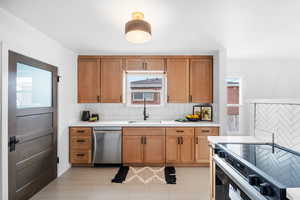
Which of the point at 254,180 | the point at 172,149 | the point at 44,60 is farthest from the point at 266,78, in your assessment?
the point at 44,60

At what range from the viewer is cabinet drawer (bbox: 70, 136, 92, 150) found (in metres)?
3.45

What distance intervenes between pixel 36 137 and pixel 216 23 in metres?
2.95

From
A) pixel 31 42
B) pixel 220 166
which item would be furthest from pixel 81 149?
pixel 220 166

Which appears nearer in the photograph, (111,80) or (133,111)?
(111,80)

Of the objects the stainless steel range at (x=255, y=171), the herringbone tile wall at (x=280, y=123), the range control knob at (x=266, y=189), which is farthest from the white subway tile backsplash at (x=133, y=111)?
the range control knob at (x=266, y=189)

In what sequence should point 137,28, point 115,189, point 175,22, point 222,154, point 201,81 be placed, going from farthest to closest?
point 201,81 → point 115,189 → point 175,22 → point 137,28 → point 222,154

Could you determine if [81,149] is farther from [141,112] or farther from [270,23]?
[270,23]

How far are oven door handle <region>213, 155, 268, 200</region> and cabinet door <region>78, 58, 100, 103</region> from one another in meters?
2.91

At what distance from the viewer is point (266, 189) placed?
103 cm

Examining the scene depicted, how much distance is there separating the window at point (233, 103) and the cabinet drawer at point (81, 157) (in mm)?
3590

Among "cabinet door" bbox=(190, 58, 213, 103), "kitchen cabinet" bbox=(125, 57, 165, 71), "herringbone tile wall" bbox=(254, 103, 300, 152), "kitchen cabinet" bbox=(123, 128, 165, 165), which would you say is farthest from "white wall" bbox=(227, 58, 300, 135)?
"kitchen cabinet" bbox=(123, 128, 165, 165)

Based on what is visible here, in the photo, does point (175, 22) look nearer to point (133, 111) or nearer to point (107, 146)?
point (133, 111)

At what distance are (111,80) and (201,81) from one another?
198 centimetres

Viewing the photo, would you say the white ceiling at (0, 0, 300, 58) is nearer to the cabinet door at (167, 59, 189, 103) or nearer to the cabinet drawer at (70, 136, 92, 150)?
the cabinet door at (167, 59, 189, 103)
